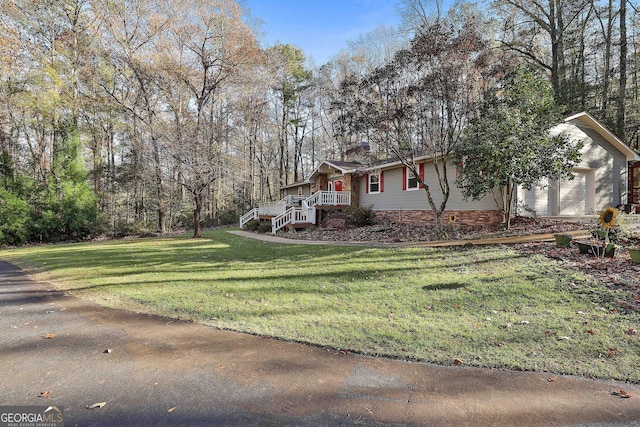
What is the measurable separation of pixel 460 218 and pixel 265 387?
11450 mm

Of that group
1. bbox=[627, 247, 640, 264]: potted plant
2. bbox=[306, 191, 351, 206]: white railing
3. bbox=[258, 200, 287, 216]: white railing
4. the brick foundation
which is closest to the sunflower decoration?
bbox=[627, 247, 640, 264]: potted plant

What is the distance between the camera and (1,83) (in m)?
15.2

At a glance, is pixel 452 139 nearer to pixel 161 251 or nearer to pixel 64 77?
pixel 161 251

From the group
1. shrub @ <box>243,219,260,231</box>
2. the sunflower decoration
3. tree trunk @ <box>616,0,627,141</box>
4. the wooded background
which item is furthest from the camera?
shrub @ <box>243,219,260,231</box>

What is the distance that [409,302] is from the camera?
4.76 metres

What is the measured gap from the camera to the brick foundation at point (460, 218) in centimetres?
1128

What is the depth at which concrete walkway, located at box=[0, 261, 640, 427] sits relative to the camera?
2.22 meters

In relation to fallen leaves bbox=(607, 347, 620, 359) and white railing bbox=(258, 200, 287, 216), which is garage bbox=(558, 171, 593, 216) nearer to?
fallen leaves bbox=(607, 347, 620, 359)

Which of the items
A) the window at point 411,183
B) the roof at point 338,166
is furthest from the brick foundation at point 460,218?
the roof at point 338,166

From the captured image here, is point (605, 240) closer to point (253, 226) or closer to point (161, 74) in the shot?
point (253, 226)

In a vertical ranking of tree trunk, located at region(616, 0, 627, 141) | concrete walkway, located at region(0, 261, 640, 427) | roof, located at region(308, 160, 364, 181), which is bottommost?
concrete walkway, located at region(0, 261, 640, 427)

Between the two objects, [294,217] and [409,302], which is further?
[294,217]

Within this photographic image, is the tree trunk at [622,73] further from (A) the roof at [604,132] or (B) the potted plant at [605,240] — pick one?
(B) the potted plant at [605,240]

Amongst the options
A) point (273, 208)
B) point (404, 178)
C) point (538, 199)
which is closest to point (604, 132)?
point (538, 199)
